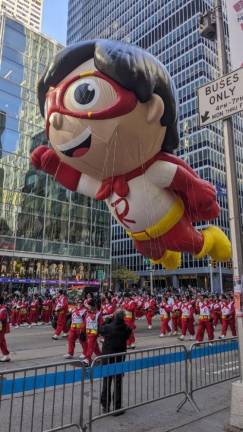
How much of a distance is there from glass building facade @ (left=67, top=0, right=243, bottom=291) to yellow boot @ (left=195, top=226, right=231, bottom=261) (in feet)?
119

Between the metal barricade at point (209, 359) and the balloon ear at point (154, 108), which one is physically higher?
the balloon ear at point (154, 108)

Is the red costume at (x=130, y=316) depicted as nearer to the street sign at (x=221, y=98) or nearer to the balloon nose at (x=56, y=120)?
the balloon nose at (x=56, y=120)

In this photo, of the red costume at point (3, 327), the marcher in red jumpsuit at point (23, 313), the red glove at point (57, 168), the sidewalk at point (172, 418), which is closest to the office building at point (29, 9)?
the marcher in red jumpsuit at point (23, 313)

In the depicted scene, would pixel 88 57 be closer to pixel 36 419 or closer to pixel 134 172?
pixel 134 172

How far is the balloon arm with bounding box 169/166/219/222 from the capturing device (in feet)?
24.9

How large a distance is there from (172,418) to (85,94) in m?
5.06

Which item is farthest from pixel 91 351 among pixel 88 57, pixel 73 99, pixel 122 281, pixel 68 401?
pixel 122 281

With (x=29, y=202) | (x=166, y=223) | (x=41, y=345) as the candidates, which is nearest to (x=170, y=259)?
(x=166, y=223)

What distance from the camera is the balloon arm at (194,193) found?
7.58 m

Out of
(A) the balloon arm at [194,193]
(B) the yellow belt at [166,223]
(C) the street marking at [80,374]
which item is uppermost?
(A) the balloon arm at [194,193]

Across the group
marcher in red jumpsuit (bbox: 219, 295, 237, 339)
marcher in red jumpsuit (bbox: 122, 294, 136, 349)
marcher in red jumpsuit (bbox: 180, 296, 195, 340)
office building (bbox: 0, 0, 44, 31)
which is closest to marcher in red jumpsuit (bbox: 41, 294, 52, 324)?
marcher in red jumpsuit (bbox: 122, 294, 136, 349)

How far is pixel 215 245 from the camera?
881 centimetres

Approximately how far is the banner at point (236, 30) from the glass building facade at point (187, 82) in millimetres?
39410

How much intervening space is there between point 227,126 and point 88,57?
272cm
